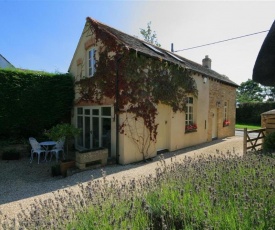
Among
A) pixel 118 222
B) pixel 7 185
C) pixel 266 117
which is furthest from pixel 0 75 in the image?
pixel 266 117

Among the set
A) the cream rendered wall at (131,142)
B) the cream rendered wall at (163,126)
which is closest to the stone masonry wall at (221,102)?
the cream rendered wall at (163,126)

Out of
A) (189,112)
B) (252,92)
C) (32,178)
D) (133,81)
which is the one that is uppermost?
(252,92)

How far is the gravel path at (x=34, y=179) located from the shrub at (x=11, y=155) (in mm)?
404

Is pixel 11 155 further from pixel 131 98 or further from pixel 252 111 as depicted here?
pixel 252 111

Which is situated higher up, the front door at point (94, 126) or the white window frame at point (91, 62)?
the white window frame at point (91, 62)

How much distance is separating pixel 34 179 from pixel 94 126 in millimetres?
3910

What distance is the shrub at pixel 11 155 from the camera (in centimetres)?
1008

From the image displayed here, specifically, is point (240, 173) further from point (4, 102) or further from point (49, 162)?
point (4, 102)

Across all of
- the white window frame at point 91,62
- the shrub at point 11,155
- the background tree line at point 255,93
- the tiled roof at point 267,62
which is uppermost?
the background tree line at point 255,93

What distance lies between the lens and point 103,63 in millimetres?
9648

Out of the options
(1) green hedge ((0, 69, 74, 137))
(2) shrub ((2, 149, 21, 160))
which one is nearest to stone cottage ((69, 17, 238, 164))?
(1) green hedge ((0, 69, 74, 137))

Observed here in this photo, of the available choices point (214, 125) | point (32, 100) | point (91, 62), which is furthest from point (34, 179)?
point (214, 125)

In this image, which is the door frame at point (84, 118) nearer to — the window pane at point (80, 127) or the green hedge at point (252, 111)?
the window pane at point (80, 127)

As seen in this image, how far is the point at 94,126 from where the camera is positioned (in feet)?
34.8
